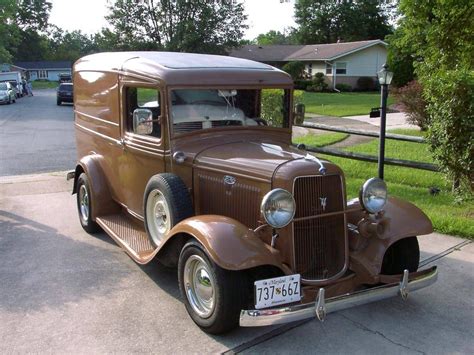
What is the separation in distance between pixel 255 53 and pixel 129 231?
165ft

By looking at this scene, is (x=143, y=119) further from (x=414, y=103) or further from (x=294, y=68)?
(x=294, y=68)

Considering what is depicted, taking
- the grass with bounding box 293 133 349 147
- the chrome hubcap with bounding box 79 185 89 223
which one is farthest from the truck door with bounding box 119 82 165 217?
the grass with bounding box 293 133 349 147

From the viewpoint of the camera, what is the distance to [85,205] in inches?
244

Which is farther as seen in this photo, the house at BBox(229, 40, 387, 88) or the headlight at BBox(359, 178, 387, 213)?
the house at BBox(229, 40, 387, 88)

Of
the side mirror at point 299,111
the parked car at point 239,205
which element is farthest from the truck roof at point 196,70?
the side mirror at point 299,111

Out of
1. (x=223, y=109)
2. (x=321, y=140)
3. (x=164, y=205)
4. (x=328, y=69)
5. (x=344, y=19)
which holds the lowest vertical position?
(x=321, y=140)

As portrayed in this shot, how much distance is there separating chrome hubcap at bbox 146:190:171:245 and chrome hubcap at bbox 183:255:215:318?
675mm

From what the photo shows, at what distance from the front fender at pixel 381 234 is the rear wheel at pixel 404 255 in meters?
0.18

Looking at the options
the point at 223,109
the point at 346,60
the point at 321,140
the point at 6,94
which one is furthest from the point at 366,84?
the point at 223,109

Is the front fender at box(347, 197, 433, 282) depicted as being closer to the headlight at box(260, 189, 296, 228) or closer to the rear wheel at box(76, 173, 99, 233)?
the headlight at box(260, 189, 296, 228)

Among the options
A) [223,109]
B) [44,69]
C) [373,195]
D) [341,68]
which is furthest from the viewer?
[44,69]

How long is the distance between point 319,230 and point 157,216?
5.22 ft

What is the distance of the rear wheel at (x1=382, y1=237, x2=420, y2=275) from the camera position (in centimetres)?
422

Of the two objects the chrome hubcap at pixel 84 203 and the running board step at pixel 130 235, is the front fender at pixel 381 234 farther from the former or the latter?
the chrome hubcap at pixel 84 203
